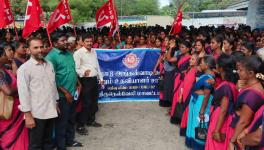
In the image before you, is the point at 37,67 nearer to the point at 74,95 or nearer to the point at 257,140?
the point at 74,95

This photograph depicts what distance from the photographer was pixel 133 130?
5.37m

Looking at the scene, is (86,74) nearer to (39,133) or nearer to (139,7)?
(39,133)

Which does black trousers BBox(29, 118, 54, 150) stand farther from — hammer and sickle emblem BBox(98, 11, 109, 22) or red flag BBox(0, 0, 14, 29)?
hammer and sickle emblem BBox(98, 11, 109, 22)

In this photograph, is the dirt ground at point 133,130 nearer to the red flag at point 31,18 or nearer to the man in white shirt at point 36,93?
the man in white shirt at point 36,93

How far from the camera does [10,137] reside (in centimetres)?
368

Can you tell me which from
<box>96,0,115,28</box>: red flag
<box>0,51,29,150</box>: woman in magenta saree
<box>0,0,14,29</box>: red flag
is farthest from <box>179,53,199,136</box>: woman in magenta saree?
<box>0,0,14,29</box>: red flag

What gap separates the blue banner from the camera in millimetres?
6840

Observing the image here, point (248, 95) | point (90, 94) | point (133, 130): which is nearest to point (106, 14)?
point (90, 94)

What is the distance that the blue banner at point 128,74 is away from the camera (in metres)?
6.84

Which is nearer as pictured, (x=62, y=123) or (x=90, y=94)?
(x=62, y=123)

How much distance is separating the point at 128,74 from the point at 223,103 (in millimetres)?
3782

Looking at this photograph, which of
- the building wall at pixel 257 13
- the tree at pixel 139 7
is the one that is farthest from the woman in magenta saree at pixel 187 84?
the tree at pixel 139 7

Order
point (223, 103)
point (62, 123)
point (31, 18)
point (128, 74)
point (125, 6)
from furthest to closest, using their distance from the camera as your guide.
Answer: point (125, 6) → point (128, 74) → point (31, 18) → point (62, 123) → point (223, 103)

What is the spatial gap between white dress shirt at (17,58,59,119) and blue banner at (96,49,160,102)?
123 inches
